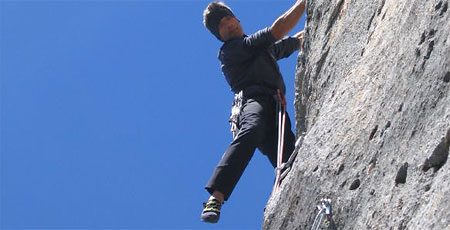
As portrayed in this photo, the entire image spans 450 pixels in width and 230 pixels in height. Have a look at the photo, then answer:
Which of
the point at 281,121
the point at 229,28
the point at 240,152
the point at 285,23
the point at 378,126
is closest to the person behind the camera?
the point at 378,126

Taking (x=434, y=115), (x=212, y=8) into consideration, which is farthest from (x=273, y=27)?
(x=434, y=115)

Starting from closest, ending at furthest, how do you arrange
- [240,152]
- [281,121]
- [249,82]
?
[240,152]
[281,121]
[249,82]

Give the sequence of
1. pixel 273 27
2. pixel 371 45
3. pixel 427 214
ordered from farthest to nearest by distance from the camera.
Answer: pixel 273 27
pixel 371 45
pixel 427 214

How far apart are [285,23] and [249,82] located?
Result: 2.18 feet

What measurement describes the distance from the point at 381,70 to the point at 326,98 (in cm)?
95

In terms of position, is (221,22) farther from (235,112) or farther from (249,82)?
(235,112)

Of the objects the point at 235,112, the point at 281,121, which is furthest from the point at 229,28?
the point at 281,121

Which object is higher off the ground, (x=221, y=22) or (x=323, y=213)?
(x=221, y=22)

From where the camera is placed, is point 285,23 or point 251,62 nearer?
point 285,23

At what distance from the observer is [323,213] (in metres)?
5.19

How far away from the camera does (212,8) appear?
8.84 metres

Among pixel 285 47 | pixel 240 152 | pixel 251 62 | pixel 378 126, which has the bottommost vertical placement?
pixel 378 126

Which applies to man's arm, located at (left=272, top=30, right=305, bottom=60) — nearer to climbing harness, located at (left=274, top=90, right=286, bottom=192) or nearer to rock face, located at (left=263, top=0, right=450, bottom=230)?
climbing harness, located at (left=274, top=90, right=286, bottom=192)

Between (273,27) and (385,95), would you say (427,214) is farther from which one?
(273,27)
